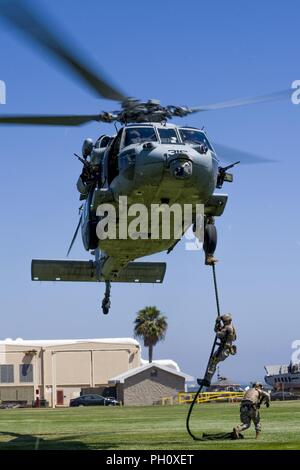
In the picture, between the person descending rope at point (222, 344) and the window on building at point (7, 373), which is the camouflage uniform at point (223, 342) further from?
the window on building at point (7, 373)

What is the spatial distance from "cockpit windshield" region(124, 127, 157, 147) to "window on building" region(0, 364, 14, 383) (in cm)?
5635

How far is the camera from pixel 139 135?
65.8 ft

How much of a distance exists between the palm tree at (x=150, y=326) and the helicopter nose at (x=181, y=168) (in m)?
67.2

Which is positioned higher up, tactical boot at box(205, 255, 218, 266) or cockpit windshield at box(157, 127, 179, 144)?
cockpit windshield at box(157, 127, 179, 144)

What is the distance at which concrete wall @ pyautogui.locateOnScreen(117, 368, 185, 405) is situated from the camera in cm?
6456

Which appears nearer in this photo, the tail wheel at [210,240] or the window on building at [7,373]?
the tail wheel at [210,240]

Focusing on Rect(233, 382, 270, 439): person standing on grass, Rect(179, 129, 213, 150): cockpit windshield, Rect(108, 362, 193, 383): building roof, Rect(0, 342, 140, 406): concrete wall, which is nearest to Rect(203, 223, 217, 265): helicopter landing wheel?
Rect(179, 129, 213, 150): cockpit windshield

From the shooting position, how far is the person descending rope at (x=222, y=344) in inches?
693

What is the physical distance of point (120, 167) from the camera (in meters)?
20.0

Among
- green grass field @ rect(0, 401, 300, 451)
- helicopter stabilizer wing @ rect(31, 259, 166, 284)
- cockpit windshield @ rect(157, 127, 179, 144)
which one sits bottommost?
green grass field @ rect(0, 401, 300, 451)

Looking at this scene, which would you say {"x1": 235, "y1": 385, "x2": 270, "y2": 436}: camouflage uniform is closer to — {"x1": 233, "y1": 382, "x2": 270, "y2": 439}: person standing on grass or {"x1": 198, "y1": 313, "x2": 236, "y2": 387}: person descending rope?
{"x1": 233, "y1": 382, "x2": 270, "y2": 439}: person standing on grass

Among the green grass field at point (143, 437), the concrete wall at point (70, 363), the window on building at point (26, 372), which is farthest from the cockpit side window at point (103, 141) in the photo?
the window on building at point (26, 372)
